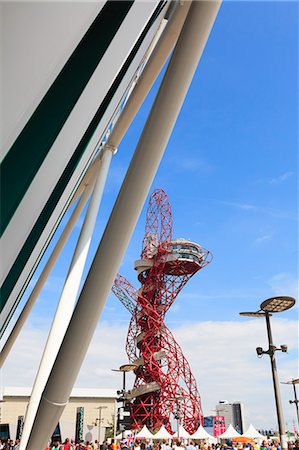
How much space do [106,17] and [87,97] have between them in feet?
1.40

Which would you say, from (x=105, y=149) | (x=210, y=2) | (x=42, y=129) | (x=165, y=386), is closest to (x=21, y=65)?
(x=42, y=129)

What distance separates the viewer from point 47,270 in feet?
29.6

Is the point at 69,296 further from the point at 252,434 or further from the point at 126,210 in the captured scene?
the point at 252,434

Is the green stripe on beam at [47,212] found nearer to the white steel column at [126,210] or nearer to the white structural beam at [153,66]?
the white structural beam at [153,66]

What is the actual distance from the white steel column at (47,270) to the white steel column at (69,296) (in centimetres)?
115

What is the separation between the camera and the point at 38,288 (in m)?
9.33

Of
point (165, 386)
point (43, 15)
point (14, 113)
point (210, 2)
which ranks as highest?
point (165, 386)

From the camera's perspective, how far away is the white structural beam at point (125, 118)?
3800 millimetres

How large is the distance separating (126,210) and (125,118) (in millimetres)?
3544

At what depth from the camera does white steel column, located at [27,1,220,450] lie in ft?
7.63

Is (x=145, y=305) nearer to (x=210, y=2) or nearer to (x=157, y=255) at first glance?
(x=157, y=255)

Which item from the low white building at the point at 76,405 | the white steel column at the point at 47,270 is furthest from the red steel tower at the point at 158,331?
the white steel column at the point at 47,270

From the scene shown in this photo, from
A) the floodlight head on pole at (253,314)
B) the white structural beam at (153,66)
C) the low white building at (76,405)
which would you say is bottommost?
the white structural beam at (153,66)

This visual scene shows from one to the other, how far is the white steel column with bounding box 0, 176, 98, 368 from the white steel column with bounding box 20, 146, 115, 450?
1.15m
